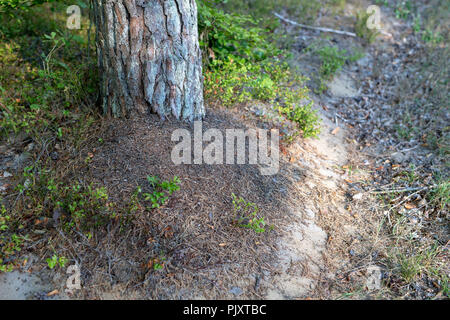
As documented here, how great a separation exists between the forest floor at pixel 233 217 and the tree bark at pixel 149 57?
246 mm

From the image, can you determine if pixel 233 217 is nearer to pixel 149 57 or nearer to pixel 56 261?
pixel 56 261

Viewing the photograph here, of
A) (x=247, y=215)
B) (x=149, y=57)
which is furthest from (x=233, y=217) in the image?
(x=149, y=57)

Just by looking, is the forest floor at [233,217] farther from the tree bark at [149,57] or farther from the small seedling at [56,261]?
the tree bark at [149,57]

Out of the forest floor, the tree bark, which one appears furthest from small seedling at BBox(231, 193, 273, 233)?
the tree bark

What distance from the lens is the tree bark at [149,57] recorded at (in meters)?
3.38

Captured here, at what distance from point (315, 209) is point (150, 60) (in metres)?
2.21

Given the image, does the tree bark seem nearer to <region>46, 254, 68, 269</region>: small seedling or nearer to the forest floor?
the forest floor

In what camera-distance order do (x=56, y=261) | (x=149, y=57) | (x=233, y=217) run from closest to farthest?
(x=56, y=261) → (x=233, y=217) → (x=149, y=57)

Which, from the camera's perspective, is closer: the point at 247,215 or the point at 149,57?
the point at 247,215

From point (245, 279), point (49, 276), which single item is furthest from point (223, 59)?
point (49, 276)

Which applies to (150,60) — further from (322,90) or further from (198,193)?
(322,90)

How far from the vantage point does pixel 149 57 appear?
351 cm

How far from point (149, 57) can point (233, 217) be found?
1710 millimetres

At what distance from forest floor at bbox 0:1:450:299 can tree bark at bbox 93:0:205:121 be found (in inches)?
9.7
